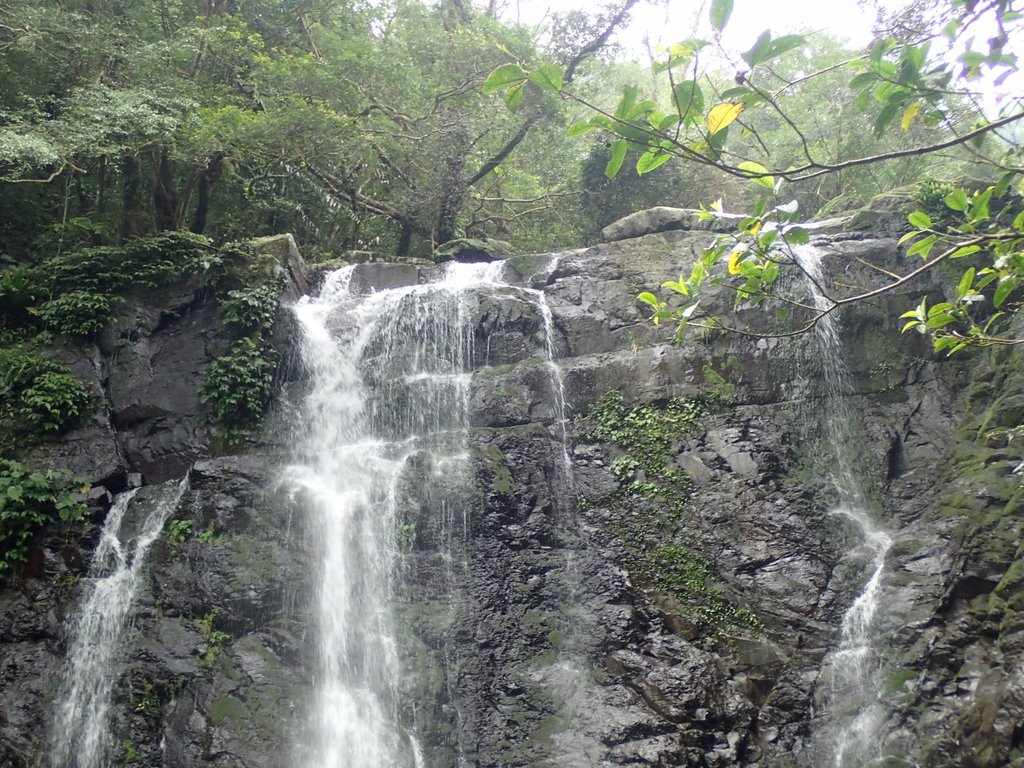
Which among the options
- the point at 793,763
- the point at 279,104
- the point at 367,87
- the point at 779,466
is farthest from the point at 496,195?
the point at 793,763

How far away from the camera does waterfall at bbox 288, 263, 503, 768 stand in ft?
22.9

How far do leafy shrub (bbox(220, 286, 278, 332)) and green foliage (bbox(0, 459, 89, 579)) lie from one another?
9.31 feet

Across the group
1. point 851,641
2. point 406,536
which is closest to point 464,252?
point 406,536

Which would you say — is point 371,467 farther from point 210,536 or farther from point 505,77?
point 505,77

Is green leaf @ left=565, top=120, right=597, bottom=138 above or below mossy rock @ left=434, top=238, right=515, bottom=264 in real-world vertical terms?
below

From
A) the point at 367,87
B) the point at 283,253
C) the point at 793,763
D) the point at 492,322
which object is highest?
the point at 367,87

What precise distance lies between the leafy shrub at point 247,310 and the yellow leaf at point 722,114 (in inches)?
333

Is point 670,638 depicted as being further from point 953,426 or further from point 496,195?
point 496,195

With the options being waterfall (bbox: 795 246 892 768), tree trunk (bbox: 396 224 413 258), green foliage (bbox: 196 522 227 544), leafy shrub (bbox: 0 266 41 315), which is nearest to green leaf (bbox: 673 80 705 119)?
waterfall (bbox: 795 246 892 768)

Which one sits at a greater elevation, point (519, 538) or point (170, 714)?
point (519, 538)

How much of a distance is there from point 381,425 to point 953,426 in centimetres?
686

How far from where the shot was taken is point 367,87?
46.1ft

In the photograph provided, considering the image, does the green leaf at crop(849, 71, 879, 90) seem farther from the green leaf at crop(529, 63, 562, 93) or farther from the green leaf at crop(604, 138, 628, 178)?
the green leaf at crop(529, 63, 562, 93)

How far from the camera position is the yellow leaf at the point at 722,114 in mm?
2684
